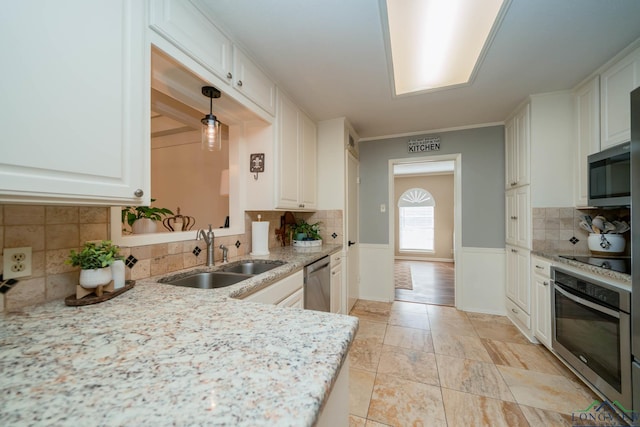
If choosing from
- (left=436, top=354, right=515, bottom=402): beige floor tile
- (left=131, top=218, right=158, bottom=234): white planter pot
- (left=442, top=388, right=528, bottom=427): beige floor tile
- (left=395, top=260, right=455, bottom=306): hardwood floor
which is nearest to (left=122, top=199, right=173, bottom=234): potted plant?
(left=131, top=218, right=158, bottom=234): white planter pot

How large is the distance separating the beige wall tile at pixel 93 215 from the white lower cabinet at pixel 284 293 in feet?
2.59

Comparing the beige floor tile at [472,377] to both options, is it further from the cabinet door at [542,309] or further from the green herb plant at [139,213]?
the green herb plant at [139,213]

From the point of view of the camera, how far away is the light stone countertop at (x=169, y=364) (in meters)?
0.41

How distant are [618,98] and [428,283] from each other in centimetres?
335

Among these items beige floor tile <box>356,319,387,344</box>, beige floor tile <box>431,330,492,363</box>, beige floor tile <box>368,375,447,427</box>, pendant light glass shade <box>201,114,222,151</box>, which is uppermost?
pendant light glass shade <box>201,114,222,151</box>

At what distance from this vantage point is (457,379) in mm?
1789

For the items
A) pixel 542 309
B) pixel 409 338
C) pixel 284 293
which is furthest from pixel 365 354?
pixel 542 309

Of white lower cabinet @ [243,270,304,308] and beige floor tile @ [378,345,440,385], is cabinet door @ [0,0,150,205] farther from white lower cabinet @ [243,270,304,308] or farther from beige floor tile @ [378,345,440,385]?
beige floor tile @ [378,345,440,385]

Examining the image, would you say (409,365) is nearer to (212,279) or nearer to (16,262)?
(212,279)

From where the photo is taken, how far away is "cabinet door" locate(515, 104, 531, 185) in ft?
7.86

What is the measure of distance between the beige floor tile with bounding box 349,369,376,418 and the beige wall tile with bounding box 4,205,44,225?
188 cm

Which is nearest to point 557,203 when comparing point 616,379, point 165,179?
point 616,379

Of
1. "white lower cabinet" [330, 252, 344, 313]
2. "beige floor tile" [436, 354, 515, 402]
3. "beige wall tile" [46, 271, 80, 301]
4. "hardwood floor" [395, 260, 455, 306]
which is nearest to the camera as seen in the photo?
"beige wall tile" [46, 271, 80, 301]

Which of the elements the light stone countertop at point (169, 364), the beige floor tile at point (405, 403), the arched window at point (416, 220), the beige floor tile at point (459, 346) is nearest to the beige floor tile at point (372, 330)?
the beige floor tile at point (459, 346)
